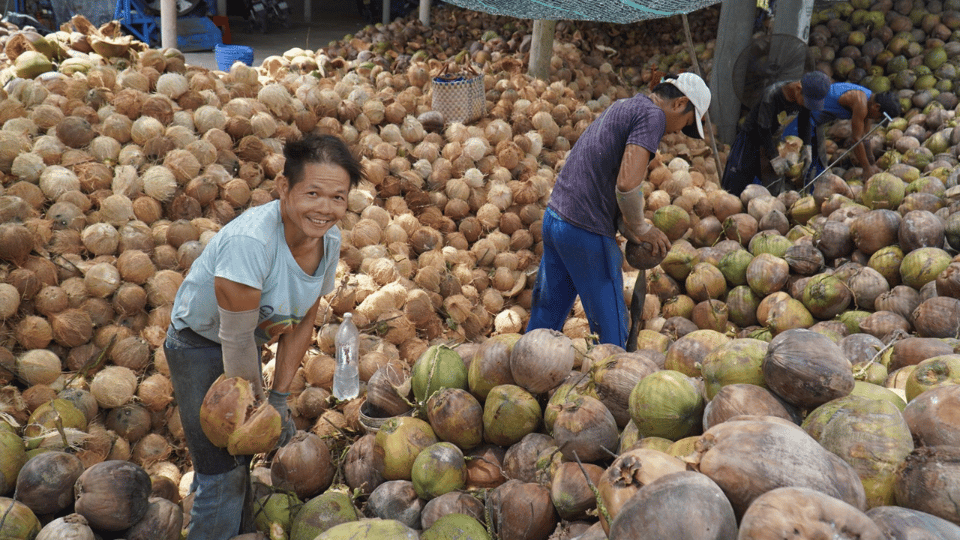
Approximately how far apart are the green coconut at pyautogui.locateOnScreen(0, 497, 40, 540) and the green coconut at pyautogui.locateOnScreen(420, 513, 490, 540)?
1.30m

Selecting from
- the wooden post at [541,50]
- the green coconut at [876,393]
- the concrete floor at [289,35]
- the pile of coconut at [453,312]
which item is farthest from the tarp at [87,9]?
the green coconut at [876,393]

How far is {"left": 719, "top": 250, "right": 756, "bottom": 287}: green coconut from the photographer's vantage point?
4758 millimetres

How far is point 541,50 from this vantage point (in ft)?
26.8

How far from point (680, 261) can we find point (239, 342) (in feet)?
12.1

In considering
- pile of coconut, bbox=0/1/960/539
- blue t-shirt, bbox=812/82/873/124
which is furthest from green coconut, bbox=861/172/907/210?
blue t-shirt, bbox=812/82/873/124

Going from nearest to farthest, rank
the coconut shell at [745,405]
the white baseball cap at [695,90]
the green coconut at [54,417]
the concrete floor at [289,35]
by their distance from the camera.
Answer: the coconut shell at [745,405] < the green coconut at [54,417] < the white baseball cap at [695,90] < the concrete floor at [289,35]

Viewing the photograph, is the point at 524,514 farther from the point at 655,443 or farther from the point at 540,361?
the point at 540,361

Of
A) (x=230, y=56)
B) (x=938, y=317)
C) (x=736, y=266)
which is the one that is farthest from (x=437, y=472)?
(x=230, y=56)

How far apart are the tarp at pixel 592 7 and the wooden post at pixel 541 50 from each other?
2.15 m

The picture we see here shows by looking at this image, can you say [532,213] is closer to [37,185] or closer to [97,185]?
[97,185]

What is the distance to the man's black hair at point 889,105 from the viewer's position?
7453 mm

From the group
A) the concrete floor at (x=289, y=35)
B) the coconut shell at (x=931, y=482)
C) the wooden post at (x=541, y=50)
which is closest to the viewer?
the coconut shell at (x=931, y=482)

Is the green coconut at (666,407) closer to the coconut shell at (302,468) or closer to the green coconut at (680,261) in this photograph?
the coconut shell at (302,468)

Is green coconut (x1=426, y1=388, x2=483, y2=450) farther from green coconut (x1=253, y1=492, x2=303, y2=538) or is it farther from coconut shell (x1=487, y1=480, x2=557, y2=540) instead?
green coconut (x1=253, y1=492, x2=303, y2=538)
